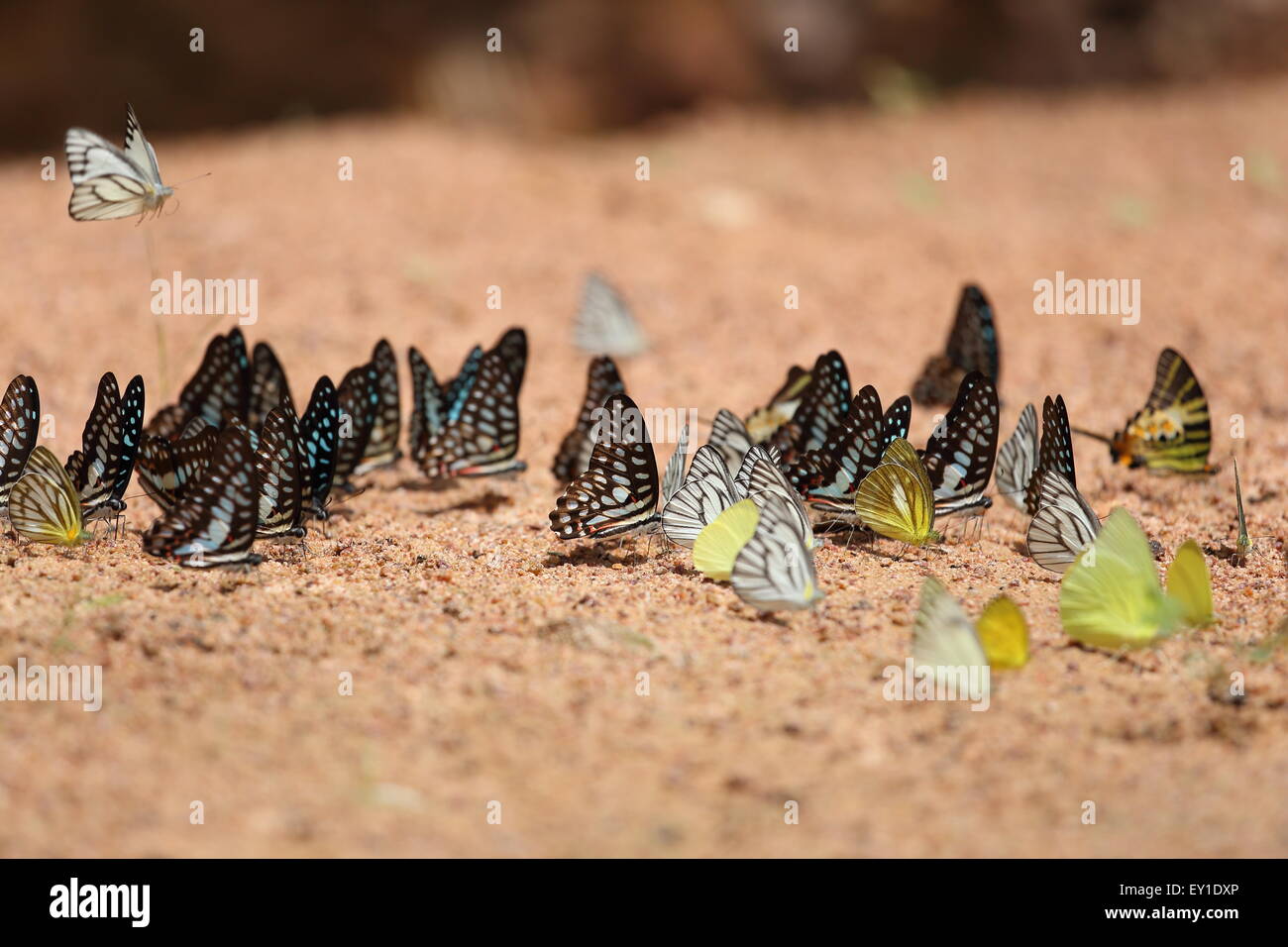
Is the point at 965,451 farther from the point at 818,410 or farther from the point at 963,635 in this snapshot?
the point at 963,635

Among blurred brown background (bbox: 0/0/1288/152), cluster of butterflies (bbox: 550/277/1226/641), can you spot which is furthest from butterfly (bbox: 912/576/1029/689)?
blurred brown background (bbox: 0/0/1288/152)

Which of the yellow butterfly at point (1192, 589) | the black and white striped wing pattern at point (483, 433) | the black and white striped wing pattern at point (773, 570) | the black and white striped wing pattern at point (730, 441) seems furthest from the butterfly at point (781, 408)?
the yellow butterfly at point (1192, 589)

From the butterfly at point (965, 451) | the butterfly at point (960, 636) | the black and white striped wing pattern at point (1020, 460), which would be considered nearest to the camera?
the butterfly at point (960, 636)

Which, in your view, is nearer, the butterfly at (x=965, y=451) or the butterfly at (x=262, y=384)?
the butterfly at (x=965, y=451)

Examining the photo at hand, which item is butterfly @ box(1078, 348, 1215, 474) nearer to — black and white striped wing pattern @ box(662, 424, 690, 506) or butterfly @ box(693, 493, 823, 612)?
black and white striped wing pattern @ box(662, 424, 690, 506)

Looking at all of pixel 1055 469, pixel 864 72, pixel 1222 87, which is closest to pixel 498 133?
pixel 864 72

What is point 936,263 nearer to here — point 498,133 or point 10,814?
point 498,133

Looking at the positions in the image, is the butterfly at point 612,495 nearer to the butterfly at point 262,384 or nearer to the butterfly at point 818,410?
the butterfly at point 818,410
